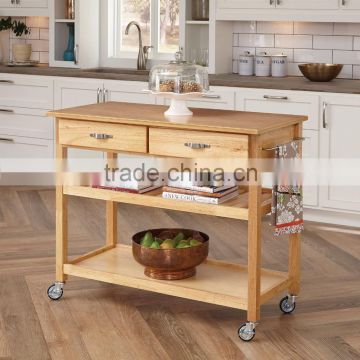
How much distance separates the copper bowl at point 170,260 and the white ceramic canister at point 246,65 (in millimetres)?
2749

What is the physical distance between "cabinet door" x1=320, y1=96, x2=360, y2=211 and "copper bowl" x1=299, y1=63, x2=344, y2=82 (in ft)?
1.13

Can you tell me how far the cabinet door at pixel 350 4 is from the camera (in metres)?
5.91

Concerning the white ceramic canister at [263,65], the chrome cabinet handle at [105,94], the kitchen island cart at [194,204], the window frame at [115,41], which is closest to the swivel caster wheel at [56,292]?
the kitchen island cart at [194,204]

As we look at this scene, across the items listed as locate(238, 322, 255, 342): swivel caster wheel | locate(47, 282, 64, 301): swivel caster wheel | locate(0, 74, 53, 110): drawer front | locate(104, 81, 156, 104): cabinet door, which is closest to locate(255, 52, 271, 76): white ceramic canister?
locate(104, 81, 156, 104): cabinet door

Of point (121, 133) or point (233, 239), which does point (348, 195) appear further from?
point (121, 133)

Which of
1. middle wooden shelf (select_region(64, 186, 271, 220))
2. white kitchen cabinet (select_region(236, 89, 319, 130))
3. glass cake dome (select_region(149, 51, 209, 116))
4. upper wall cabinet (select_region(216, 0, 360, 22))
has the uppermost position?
upper wall cabinet (select_region(216, 0, 360, 22))

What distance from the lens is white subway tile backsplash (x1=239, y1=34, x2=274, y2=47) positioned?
22.3ft

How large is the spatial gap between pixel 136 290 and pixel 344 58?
110 inches

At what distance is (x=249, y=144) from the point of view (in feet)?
12.3

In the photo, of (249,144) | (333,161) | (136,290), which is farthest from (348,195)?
(249,144)

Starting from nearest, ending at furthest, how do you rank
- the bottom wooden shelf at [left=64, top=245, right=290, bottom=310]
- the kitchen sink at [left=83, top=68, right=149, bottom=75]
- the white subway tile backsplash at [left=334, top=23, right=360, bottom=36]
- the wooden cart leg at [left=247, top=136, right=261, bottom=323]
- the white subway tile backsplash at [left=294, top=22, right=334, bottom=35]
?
1. the wooden cart leg at [left=247, top=136, right=261, bottom=323]
2. the bottom wooden shelf at [left=64, top=245, right=290, bottom=310]
3. the white subway tile backsplash at [left=334, top=23, right=360, bottom=36]
4. the white subway tile backsplash at [left=294, top=22, right=334, bottom=35]
5. the kitchen sink at [left=83, top=68, right=149, bottom=75]

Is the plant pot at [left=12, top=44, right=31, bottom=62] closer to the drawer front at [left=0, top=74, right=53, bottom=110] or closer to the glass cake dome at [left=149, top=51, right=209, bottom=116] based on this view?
the drawer front at [left=0, top=74, right=53, bottom=110]

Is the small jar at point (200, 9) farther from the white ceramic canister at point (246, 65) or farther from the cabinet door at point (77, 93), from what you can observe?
the cabinet door at point (77, 93)

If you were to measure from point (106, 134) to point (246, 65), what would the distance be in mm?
2814
